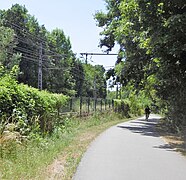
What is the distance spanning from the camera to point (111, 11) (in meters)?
35.7

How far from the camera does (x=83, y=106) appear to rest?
34.2 meters

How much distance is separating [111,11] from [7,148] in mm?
26285

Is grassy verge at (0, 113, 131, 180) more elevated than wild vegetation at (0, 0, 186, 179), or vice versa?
wild vegetation at (0, 0, 186, 179)

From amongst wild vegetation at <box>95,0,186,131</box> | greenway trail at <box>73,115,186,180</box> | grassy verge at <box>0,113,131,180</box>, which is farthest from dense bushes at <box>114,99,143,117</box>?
grassy verge at <box>0,113,131,180</box>

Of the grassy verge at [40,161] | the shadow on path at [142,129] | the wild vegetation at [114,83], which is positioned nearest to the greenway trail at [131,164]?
the grassy verge at [40,161]

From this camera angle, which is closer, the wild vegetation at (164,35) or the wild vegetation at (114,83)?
the wild vegetation at (114,83)

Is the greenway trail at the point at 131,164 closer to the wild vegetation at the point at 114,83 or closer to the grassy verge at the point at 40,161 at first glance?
the grassy verge at the point at 40,161

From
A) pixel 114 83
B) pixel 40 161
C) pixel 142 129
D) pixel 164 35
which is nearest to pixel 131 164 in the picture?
Result: pixel 40 161

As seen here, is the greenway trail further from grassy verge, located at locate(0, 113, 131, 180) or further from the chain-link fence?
the chain-link fence

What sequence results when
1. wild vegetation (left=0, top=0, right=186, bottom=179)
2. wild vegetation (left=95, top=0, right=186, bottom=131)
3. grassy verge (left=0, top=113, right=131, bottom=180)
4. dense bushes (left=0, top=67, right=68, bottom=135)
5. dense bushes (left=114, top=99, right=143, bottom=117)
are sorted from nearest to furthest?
grassy verge (left=0, top=113, right=131, bottom=180)
wild vegetation (left=0, top=0, right=186, bottom=179)
dense bushes (left=0, top=67, right=68, bottom=135)
wild vegetation (left=95, top=0, right=186, bottom=131)
dense bushes (left=114, top=99, right=143, bottom=117)

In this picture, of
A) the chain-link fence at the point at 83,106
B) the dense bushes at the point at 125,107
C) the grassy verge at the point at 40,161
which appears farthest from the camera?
the dense bushes at the point at 125,107

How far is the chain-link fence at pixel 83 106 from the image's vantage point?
91.7 feet

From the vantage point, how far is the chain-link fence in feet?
91.7

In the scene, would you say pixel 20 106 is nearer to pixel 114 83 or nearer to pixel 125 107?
pixel 114 83
